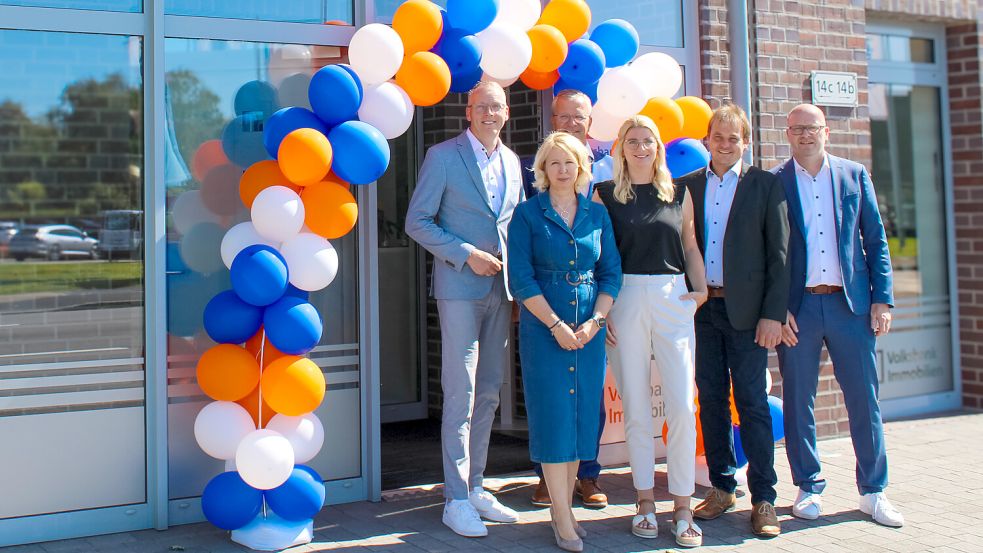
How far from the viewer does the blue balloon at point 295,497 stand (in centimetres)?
462

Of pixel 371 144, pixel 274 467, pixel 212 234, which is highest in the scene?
pixel 371 144

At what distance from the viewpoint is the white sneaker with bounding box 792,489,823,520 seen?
16.8 feet

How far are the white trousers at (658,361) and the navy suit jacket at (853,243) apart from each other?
655mm

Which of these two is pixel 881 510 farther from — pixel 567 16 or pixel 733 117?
pixel 567 16

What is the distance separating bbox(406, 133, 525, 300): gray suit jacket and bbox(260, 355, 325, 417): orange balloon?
0.75m

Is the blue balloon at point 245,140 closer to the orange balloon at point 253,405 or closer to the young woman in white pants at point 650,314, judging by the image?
the orange balloon at point 253,405

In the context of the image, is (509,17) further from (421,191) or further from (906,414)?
(906,414)

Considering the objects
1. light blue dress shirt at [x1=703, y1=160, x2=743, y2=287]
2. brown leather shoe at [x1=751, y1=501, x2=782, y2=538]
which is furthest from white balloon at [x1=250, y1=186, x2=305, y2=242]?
brown leather shoe at [x1=751, y1=501, x2=782, y2=538]

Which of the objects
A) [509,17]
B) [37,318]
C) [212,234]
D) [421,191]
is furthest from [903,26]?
[37,318]

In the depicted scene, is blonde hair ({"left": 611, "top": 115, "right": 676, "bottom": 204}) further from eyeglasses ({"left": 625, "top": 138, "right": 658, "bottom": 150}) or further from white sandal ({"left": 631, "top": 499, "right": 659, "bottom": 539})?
white sandal ({"left": 631, "top": 499, "right": 659, "bottom": 539})

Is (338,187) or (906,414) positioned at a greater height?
(338,187)

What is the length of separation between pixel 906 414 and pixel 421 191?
14.7 feet

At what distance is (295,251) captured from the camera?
4.61m

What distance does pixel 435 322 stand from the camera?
7.76 m
